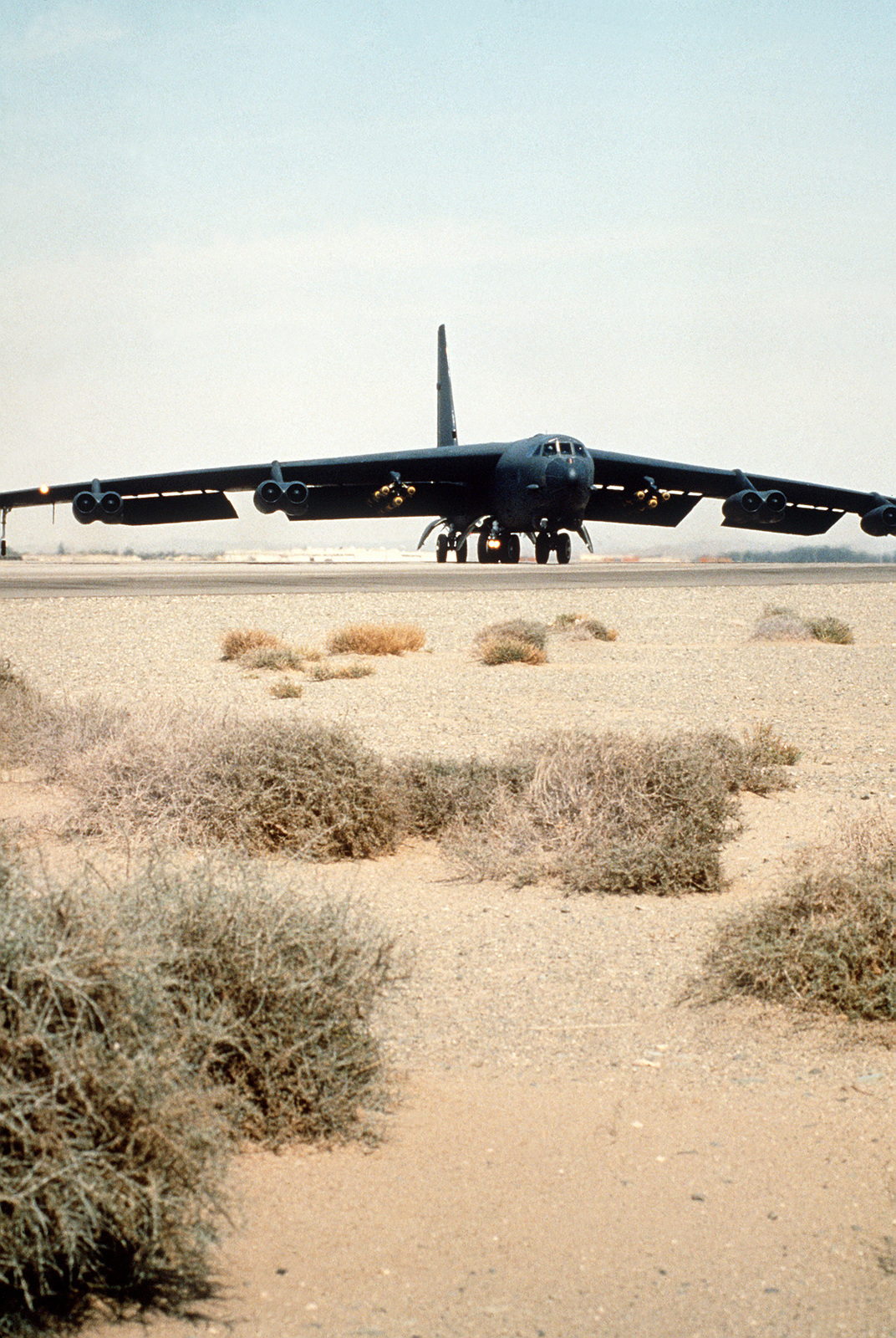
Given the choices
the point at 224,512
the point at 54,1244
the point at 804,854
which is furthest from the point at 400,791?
the point at 224,512

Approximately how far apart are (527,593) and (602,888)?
2642cm

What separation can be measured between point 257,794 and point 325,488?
41.3 m

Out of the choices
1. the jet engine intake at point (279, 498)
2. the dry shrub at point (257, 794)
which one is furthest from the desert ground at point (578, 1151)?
the jet engine intake at point (279, 498)

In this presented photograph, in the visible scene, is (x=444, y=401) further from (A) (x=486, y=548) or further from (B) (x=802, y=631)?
(B) (x=802, y=631)

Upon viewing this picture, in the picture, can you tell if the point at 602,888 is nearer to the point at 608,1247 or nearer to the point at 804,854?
the point at 804,854

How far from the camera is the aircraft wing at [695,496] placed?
154 feet

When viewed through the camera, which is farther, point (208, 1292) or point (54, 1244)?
point (208, 1292)

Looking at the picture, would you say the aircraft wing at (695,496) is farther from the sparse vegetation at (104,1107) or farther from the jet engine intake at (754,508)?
the sparse vegetation at (104,1107)

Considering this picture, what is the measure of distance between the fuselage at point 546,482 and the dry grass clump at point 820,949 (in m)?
31.3

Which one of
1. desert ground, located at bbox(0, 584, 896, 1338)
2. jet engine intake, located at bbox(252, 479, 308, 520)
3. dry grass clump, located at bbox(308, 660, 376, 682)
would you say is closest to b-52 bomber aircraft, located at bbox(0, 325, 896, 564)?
jet engine intake, located at bbox(252, 479, 308, 520)

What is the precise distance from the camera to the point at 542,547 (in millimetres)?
41938

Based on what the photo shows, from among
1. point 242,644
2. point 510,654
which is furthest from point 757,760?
point 242,644

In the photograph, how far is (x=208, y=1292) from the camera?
11.0 ft

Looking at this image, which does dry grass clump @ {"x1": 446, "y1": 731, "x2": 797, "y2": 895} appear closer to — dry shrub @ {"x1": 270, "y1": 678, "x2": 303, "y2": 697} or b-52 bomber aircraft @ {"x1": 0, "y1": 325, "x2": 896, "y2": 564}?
dry shrub @ {"x1": 270, "y1": 678, "x2": 303, "y2": 697}
